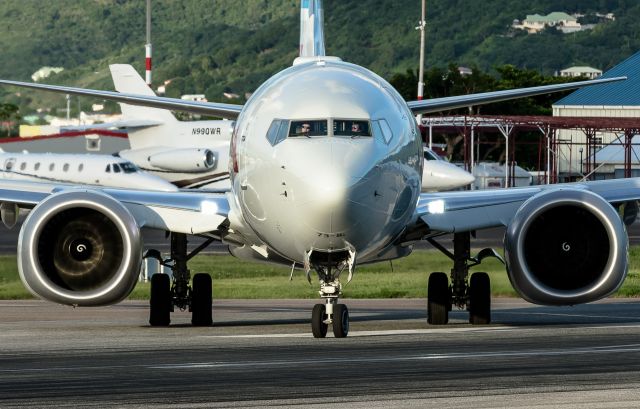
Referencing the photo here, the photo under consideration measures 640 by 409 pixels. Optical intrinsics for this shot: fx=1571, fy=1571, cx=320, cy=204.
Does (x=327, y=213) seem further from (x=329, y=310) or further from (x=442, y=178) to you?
(x=442, y=178)

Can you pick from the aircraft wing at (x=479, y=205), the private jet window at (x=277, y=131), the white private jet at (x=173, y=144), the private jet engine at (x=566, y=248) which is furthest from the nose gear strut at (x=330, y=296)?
the white private jet at (x=173, y=144)

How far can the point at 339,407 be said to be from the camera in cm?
1242

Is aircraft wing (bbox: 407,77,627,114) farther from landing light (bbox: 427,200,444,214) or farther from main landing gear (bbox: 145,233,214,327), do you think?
main landing gear (bbox: 145,233,214,327)

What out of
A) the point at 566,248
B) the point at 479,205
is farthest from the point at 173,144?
the point at 566,248

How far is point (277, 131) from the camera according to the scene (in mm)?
18609

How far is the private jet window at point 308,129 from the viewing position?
18145mm

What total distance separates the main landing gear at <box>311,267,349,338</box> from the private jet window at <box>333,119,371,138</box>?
1.90m

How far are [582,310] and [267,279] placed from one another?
13.3 metres

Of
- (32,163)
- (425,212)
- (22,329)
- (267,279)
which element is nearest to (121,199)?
(22,329)

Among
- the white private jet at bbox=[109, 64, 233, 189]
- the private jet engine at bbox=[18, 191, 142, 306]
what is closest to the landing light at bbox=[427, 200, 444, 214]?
the private jet engine at bbox=[18, 191, 142, 306]

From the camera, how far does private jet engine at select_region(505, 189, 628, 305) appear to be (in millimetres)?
20094

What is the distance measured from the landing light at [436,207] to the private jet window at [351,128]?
3179mm

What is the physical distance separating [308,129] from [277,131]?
A: 1.73 feet

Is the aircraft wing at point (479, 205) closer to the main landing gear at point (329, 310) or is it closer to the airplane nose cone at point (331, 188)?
the main landing gear at point (329, 310)
